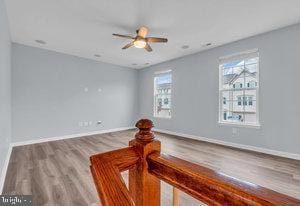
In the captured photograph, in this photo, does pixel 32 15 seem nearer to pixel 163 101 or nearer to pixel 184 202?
pixel 184 202

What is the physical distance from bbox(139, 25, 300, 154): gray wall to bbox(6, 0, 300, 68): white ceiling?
13.6 inches

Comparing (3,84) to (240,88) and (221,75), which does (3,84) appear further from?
(240,88)

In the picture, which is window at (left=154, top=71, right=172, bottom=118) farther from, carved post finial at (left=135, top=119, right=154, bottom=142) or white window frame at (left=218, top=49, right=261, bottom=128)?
A: carved post finial at (left=135, top=119, right=154, bottom=142)

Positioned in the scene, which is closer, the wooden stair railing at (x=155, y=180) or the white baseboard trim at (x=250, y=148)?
the wooden stair railing at (x=155, y=180)

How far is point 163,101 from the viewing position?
20.9ft

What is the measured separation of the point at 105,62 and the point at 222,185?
6.30 metres

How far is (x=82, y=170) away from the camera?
8.94ft

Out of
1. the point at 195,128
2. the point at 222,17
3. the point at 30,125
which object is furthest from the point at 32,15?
the point at 195,128

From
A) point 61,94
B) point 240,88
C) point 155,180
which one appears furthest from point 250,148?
point 61,94

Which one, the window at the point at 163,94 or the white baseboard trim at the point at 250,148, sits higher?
the window at the point at 163,94

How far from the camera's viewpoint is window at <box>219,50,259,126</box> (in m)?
3.86

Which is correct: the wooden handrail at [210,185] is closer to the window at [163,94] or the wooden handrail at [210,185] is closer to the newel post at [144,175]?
the newel post at [144,175]

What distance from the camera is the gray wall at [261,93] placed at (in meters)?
3.27

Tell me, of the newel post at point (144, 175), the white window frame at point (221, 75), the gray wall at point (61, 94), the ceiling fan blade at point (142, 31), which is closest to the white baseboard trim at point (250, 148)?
the white window frame at point (221, 75)
